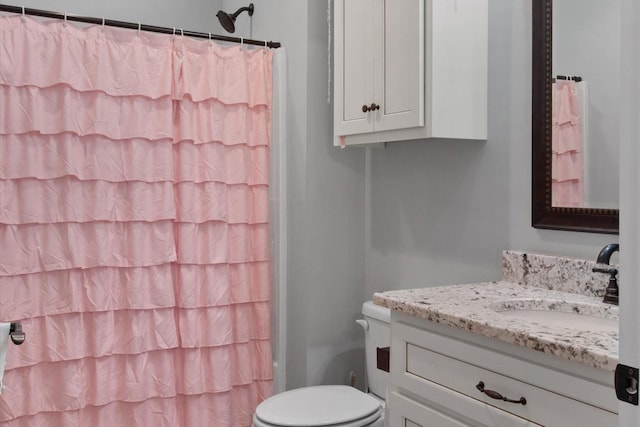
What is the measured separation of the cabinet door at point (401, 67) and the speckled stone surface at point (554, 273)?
53 cm

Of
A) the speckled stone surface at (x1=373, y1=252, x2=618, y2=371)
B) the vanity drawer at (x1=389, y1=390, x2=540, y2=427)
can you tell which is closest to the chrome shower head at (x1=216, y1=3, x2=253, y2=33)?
the speckled stone surface at (x1=373, y1=252, x2=618, y2=371)

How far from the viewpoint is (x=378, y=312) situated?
2428 millimetres

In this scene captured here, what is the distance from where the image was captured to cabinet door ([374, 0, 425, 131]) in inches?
78.3

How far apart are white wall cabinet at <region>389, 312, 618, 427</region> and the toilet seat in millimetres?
474

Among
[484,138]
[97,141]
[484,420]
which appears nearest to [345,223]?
[484,138]

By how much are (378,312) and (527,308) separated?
81 cm

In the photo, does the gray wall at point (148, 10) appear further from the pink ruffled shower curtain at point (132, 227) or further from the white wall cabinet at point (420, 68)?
the white wall cabinet at point (420, 68)

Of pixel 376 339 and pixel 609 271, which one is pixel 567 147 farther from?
pixel 376 339

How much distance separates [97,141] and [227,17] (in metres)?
1.07

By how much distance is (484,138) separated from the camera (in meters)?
2.10

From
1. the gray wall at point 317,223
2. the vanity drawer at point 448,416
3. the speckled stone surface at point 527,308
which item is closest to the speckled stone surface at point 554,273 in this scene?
the speckled stone surface at point 527,308

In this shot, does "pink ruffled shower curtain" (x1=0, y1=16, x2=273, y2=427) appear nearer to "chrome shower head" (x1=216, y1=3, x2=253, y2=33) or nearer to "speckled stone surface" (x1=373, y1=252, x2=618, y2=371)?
"chrome shower head" (x1=216, y1=3, x2=253, y2=33)

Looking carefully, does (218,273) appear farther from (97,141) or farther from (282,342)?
(97,141)

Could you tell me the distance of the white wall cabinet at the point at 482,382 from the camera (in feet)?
3.92
